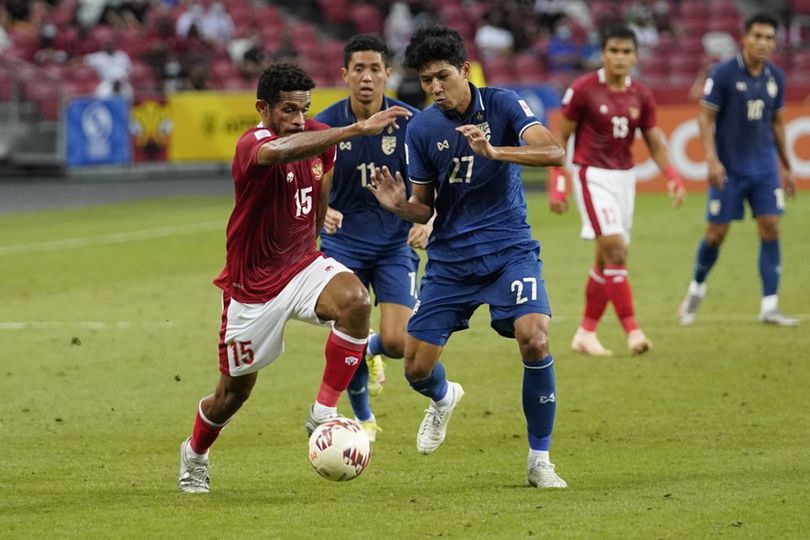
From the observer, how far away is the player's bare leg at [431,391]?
748 centimetres

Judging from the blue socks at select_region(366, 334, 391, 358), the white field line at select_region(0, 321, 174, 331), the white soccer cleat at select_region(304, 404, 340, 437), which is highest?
the white soccer cleat at select_region(304, 404, 340, 437)

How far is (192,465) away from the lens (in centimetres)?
710

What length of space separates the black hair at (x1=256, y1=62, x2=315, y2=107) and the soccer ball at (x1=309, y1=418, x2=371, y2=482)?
1.64 m

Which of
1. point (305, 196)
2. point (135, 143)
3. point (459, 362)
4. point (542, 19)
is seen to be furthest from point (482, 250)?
point (542, 19)

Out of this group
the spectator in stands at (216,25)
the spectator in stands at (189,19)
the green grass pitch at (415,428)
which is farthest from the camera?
the spectator in stands at (216,25)

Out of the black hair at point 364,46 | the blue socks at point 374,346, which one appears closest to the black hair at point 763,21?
the black hair at point 364,46

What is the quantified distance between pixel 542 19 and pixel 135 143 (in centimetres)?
977

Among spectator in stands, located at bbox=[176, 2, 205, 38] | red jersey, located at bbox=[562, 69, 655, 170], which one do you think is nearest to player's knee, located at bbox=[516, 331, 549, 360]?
red jersey, located at bbox=[562, 69, 655, 170]

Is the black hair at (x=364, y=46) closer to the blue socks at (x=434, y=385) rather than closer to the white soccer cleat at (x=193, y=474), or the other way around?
the blue socks at (x=434, y=385)

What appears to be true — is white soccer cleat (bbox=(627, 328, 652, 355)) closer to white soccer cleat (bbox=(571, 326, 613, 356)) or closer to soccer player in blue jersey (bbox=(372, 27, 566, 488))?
white soccer cleat (bbox=(571, 326, 613, 356))

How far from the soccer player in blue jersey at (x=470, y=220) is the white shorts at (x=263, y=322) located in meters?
0.63

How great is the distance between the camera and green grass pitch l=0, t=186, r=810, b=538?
6.41 m

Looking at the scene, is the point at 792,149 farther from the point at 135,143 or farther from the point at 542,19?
the point at 135,143

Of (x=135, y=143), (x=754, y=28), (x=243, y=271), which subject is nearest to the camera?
(x=243, y=271)
